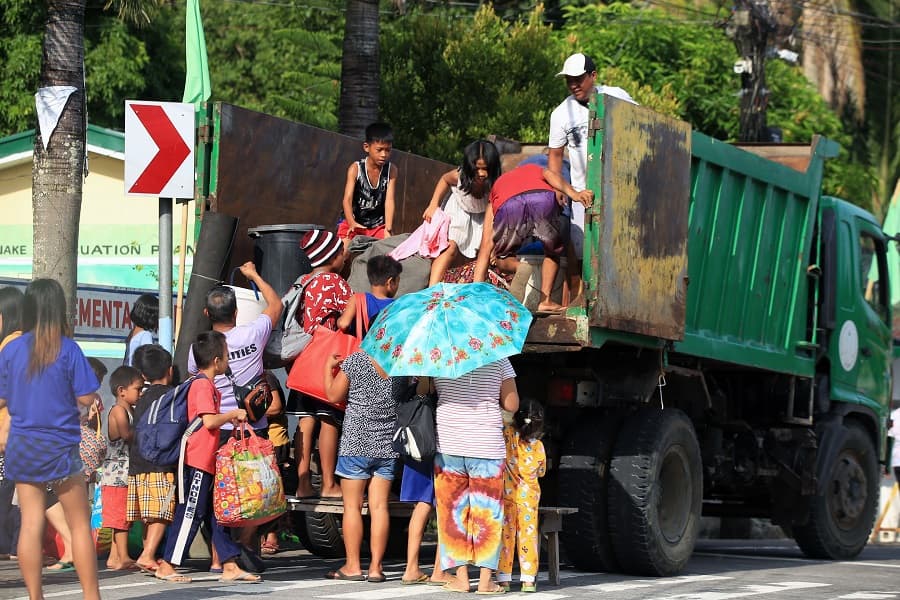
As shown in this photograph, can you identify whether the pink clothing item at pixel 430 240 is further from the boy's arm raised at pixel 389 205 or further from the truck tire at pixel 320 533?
the truck tire at pixel 320 533

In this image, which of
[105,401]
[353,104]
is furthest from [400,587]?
[353,104]

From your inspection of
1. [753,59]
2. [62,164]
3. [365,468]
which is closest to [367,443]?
[365,468]

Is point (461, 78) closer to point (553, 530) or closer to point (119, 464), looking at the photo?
point (119, 464)

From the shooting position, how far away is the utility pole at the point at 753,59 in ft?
66.6

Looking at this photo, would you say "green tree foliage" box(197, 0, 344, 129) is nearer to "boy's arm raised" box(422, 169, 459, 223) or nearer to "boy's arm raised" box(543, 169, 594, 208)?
"boy's arm raised" box(422, 169, 459, 223)

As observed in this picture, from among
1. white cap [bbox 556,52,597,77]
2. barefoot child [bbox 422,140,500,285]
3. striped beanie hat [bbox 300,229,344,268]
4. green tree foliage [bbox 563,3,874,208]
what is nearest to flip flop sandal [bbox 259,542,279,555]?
striped beanie hat [bbox 300,229,344,268]

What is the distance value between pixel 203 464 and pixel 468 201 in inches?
95.9

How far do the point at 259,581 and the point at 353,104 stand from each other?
8.36 m

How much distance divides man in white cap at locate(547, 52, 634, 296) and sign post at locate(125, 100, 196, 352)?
2.31 metres

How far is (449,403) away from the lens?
8.72 meters

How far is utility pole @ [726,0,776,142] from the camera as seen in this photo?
2030 cm

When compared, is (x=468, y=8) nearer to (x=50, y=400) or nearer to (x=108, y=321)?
(x=108, y=321)

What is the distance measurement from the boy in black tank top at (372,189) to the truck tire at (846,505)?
4279 mm

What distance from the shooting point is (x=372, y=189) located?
1093cm
